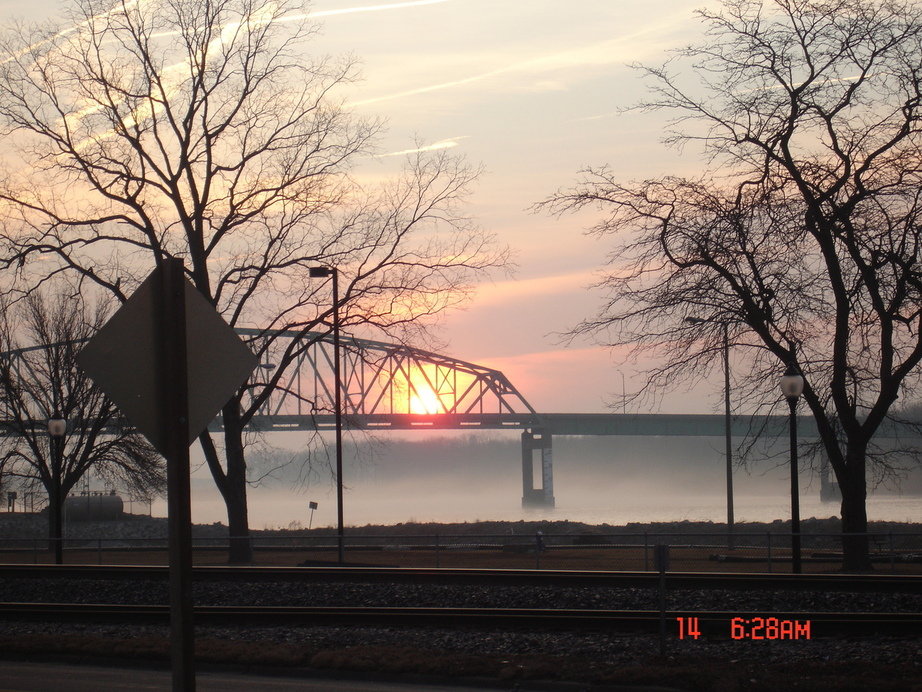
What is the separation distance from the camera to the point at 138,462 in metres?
43.2

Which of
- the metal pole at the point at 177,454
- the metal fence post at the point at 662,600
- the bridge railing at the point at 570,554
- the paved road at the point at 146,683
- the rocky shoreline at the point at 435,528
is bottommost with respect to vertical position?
the rocky shoreline at the point at 435,528

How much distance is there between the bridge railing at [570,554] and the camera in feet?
72.9

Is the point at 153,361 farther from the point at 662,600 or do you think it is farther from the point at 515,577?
the point at 515,577

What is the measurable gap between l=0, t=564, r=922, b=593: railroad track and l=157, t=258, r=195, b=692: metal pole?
37.2 ft

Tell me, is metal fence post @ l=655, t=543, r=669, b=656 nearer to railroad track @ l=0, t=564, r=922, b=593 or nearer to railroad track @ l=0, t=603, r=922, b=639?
railroad track @ l=0, t=603, r=922, b=639

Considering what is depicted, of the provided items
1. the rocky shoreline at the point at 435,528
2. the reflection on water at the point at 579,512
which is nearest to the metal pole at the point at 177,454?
the rocky shoreline at the point at 435,528

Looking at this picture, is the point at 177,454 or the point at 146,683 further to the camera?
the point at 146,683

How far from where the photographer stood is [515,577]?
1641 centimetres

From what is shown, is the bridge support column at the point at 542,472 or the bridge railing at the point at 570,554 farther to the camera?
the bridge support column at the point at 542,472

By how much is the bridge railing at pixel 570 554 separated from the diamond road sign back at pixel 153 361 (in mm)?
14878

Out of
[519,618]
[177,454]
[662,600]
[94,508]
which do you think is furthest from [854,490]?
[94,508]

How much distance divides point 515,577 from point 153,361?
12.2 m

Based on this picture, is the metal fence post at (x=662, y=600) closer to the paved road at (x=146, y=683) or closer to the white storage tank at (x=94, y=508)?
the paved road at (x=146, y=683)

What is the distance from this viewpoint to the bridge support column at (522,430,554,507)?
4739 inches
